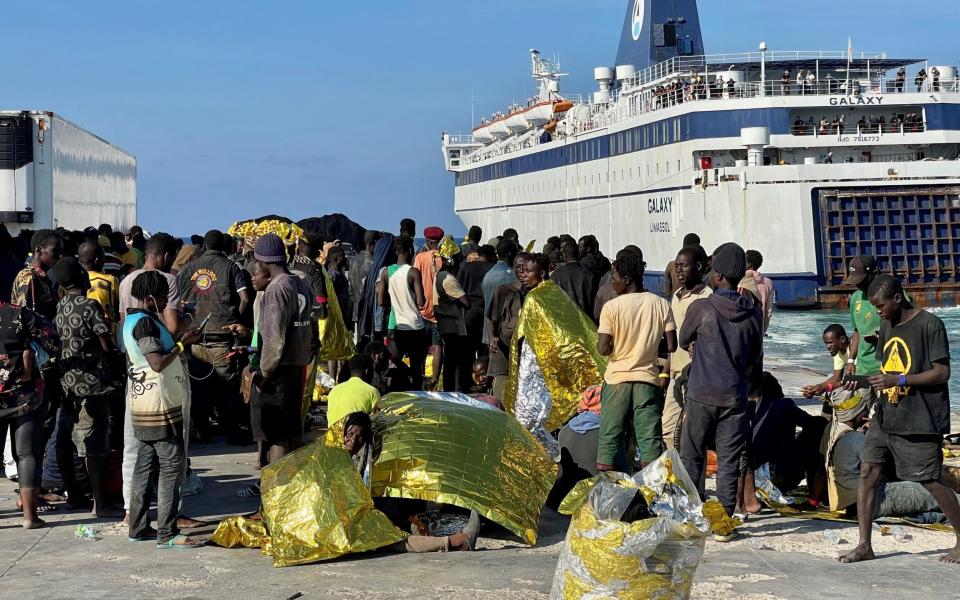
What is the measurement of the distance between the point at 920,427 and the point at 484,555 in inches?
97.7

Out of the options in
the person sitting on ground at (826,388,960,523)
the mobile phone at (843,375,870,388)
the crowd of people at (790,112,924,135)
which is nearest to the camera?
the mobile phone at (843,375,870,388)

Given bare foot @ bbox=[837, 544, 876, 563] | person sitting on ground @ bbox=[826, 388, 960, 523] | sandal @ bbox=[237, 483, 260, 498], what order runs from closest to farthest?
1. bare foot @ bbox=[837, 544, 876, 563]
2. person sitting on ground @ bbox=[826, 388, 960, 523]
3. sandal @ bbox=[237, 483, 260, 498]

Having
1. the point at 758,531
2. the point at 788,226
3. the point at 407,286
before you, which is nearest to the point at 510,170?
the point at 788,226

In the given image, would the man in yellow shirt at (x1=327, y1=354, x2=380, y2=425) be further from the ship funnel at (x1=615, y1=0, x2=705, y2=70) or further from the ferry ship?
the ship funnel at (x1=615, y1=0, x2=705, y2=70)

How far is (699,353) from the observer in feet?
23.8

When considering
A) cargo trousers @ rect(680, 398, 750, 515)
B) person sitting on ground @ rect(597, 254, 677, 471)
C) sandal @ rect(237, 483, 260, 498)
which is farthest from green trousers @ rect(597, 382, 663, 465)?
sandal @ rect(237, 483, 260, 498)

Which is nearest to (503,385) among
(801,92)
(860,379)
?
(860,379)

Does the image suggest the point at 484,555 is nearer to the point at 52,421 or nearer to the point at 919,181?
the point at 52,421

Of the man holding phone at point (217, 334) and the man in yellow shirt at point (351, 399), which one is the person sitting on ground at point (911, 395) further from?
the man holding phone at point (217, 334)

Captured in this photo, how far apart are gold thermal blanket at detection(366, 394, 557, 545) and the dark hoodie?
1.09 m

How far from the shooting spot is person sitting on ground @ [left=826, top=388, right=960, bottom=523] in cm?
776

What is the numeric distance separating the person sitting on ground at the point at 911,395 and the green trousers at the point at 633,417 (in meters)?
1.36

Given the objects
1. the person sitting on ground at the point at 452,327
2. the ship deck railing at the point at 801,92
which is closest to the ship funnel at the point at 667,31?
the ship deck railing at the point at 801,92

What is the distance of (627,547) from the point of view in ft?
17.5
